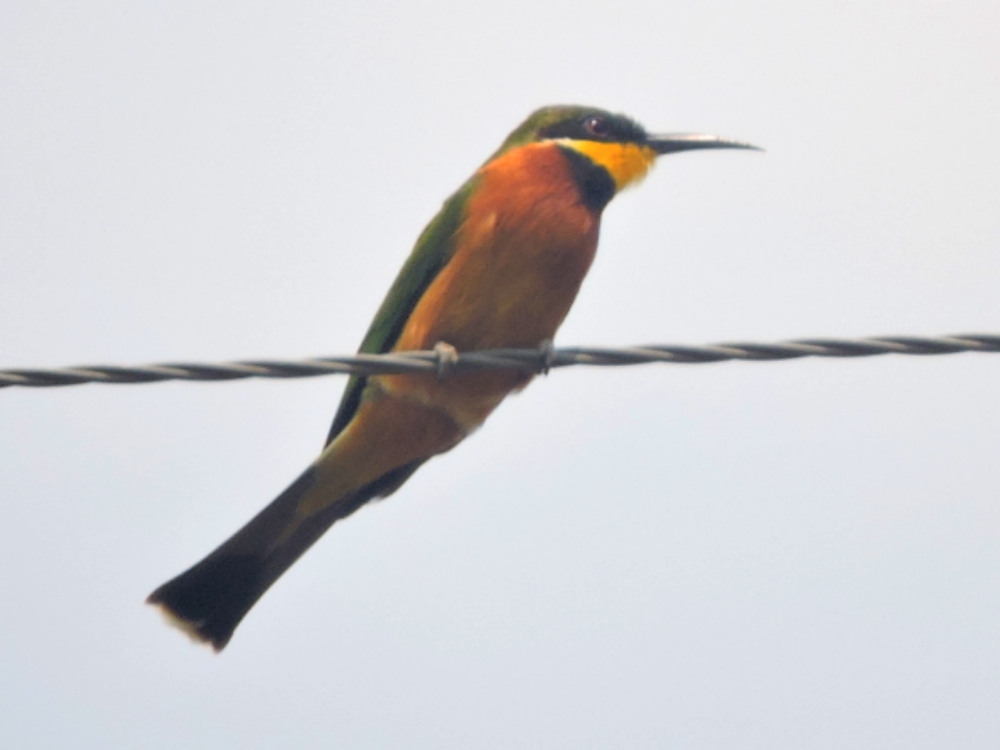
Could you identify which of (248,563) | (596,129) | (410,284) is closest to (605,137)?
(596,129)

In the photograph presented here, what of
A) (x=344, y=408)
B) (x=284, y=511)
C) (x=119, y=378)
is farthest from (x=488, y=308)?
(x=119, y=378)

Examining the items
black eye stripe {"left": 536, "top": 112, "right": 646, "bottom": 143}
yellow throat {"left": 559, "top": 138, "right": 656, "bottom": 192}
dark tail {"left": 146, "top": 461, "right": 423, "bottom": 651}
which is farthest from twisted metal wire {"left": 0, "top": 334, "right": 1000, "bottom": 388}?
black eye stripe {"left": 536, "top": 112, "right": 646, "bottom": 143}

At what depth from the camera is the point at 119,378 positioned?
3180 millimetres

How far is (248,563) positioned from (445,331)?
1.13 m

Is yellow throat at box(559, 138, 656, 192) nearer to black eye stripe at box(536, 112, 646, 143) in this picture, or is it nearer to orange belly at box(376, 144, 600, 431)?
black eye stripe at box(536, 112, 646, 143)

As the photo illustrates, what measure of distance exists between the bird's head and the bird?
2 cm

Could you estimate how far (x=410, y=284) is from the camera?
499 centimetres

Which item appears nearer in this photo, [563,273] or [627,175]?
[563,273]

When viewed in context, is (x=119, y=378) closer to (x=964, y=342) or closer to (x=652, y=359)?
(x=652, y=359)

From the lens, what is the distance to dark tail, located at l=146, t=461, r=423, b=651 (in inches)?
196

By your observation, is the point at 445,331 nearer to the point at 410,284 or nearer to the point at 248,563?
the point at 410,284

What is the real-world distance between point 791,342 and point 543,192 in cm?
178

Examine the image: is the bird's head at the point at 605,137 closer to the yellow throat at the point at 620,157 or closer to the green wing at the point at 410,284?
the yellow throat at the point at 620,157

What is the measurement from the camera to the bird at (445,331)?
4.70m
